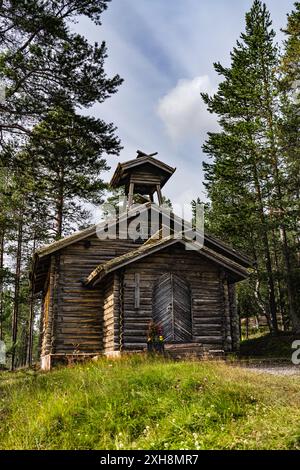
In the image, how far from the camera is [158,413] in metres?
6.61

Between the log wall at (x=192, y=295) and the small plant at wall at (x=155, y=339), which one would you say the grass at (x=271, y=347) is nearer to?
the log wall at (x=192, y=295)

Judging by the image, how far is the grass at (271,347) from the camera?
22.0m

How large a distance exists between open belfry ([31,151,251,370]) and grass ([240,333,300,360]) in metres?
4.03

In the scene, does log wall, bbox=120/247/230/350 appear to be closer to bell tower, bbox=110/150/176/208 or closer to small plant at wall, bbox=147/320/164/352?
small plant at wall, bbox=147/320/164/352

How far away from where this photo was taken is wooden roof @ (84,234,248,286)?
15.3 m

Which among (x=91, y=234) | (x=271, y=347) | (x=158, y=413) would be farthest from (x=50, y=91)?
(x=271, y=347)

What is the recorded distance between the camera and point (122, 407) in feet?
22.2

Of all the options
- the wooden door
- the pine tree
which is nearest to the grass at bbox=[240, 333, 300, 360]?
the pine tree

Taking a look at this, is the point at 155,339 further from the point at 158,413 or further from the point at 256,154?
the point at 256,154

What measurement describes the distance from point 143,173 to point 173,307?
7.22 m

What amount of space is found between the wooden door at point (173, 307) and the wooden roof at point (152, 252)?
1418 mm

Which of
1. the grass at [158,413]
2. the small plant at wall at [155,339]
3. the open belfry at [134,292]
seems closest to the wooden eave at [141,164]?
the open belfry at [134,292]
